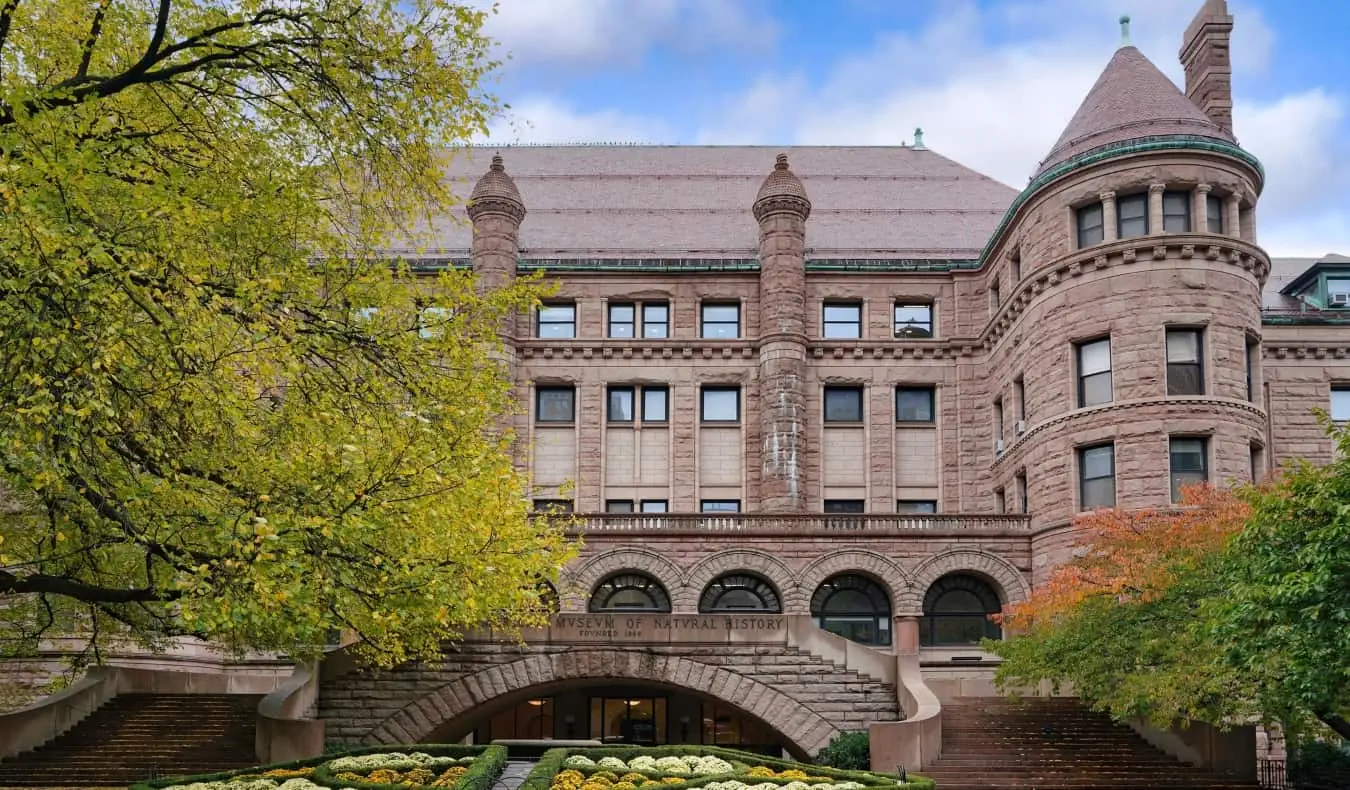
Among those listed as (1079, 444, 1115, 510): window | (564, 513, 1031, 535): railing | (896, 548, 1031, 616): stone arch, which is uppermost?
(1079, 444, 1115, 510): window

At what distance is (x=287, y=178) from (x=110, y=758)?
54.7 ft

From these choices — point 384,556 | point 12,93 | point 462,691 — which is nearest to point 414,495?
point 384,556

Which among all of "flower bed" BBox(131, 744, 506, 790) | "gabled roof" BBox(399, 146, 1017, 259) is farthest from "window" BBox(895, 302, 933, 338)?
"flower bed" BBox(131, 744, 506, 790)

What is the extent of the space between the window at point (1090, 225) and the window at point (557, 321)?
57.0ft

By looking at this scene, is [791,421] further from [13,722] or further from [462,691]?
[13,722]

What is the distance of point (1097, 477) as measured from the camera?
32094 mm

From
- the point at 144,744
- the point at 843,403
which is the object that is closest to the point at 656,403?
the point at 843,403

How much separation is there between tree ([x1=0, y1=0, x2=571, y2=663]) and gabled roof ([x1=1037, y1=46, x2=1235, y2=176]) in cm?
2289

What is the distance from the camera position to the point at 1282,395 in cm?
3853

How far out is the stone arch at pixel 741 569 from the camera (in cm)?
3553

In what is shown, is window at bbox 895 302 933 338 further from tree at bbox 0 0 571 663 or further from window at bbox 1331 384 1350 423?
tree at bbox 0 0 571 663

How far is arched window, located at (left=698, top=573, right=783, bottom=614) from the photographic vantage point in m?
36.4

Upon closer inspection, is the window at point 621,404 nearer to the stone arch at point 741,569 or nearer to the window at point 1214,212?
the stone arch at point 741,569

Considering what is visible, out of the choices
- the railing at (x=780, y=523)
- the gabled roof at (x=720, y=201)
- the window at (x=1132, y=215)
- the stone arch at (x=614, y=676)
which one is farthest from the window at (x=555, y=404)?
the window at (x=1132, y=215)
